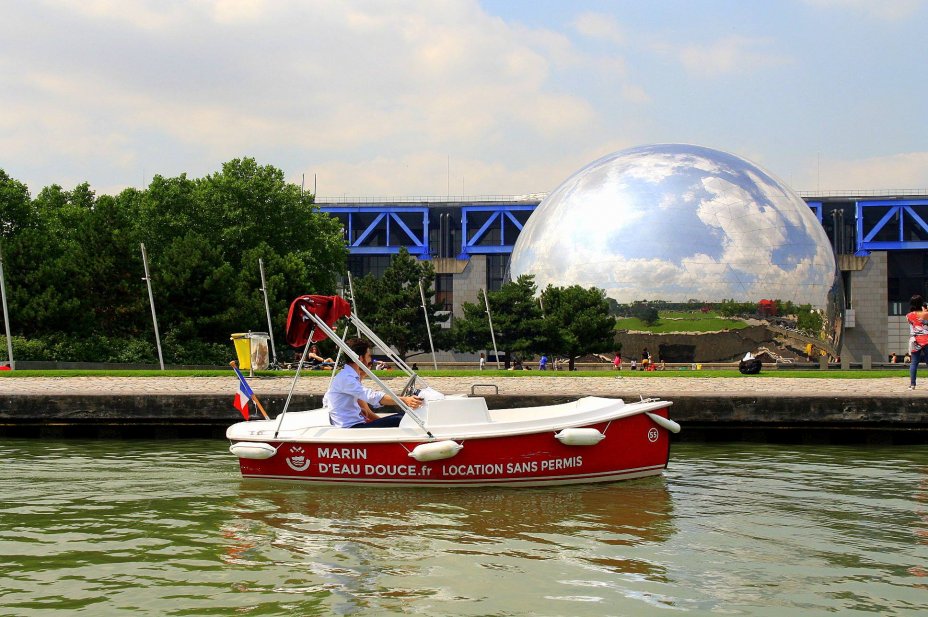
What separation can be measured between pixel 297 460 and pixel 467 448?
232 centimetres

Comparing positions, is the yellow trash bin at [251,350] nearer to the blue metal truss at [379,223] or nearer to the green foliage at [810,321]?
the green foliage at [810,321]

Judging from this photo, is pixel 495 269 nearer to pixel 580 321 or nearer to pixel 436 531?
pixel 580 321

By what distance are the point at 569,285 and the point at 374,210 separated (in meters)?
55.7

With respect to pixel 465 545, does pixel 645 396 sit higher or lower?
higher

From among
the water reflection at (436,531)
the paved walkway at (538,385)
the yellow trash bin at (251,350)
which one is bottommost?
the water reflection at (436,531)

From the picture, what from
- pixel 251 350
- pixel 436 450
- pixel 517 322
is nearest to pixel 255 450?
pixel 436 450

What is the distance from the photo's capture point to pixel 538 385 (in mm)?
24406

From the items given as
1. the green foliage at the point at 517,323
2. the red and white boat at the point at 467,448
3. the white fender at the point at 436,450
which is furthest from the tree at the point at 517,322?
the white fender at the point at 436,450

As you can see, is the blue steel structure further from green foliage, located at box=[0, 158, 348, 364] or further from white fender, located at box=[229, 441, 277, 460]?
white fender, located at box=[229, 441, 277, 460]

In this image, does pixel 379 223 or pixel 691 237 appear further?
pixel 379 223

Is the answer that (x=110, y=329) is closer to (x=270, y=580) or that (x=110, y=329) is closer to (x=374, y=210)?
(x=270, y=580)

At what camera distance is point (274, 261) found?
50344 millimetres

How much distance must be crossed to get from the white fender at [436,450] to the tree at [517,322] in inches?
1486

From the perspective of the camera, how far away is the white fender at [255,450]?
42.6ft
